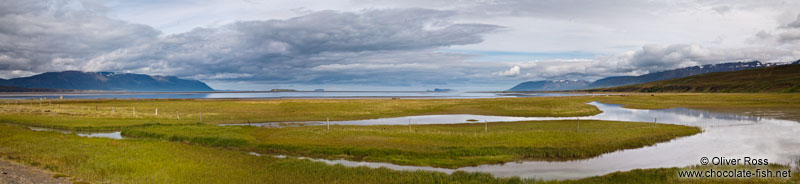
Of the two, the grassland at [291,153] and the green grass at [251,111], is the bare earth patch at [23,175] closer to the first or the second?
the grassland at [291,153]

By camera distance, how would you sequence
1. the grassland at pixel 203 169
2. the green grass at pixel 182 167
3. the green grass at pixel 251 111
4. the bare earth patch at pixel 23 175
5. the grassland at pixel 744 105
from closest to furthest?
the bare earth patch at pixel 23 175, the grassland at pixel 203 169, the green grass at pixel 182 167, the green grass at pixel 251 111, the grassland at pixel 744 105

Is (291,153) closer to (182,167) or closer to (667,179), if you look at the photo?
(182,167)

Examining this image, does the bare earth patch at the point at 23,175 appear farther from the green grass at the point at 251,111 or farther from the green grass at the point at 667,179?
the green grass at the point at 251,111

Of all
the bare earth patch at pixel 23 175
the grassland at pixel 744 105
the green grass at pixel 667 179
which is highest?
the bare earth patch at pixel 23 175

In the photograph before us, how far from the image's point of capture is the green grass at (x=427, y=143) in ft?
96.2

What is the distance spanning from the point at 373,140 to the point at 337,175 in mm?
13455

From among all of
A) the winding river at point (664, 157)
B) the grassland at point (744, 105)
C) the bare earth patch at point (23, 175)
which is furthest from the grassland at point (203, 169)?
the grassland at point (744, 105)

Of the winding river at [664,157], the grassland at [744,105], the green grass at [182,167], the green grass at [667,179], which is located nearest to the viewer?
the green grass at [667,179]

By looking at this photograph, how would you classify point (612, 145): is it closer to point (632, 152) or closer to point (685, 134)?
point (632, 152)

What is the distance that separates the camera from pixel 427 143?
3403 centimetres

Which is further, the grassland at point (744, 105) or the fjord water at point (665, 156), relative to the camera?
the grassland at point (744, 105)

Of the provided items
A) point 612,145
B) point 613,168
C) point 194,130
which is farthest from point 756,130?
point 194,130

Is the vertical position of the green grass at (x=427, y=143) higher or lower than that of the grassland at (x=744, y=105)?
higher

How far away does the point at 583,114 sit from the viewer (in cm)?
7394
